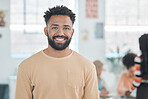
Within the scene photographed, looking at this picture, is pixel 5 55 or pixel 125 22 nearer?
pixel 5 55

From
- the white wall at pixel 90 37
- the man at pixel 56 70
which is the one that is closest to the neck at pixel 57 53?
the man at pixel 56 70

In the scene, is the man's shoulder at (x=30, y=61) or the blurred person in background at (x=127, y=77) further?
the blurred person in background at (x=127, y=77)

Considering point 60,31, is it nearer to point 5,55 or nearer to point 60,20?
point 60,20

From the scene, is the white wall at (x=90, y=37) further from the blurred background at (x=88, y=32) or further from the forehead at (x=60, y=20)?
the forehead at (x=60, y=20)

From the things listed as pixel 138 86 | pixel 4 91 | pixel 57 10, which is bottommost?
pixel 4 91

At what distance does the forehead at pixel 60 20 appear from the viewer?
1271 millimetres

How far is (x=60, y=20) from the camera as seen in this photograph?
1.27 metres

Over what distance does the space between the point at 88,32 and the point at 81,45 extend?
270mm

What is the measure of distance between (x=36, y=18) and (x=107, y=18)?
139 centimetres

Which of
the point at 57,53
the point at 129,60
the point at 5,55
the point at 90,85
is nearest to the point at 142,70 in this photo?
the point at 129,60

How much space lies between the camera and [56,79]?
1.27 m

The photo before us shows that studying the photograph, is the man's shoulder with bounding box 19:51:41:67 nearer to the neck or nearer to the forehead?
the neck

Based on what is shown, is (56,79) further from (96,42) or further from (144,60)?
(96,42)

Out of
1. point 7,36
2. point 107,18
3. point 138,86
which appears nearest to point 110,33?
point 107,18
